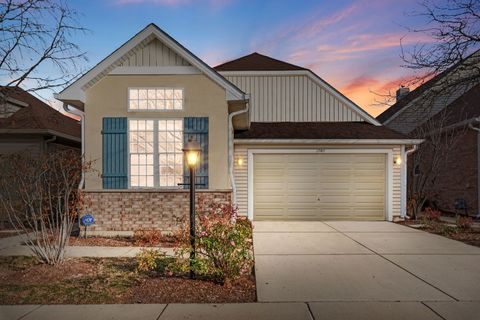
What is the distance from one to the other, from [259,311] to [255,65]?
1176cm

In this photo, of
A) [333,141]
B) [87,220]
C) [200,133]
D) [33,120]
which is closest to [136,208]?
[87,220]

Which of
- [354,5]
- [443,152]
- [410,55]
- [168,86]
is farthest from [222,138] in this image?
[443,152]

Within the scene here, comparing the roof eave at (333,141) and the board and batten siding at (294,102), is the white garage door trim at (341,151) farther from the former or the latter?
the board and batten siding at (294,102)

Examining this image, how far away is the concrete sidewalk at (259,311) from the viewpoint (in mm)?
3744

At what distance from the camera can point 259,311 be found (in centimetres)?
390

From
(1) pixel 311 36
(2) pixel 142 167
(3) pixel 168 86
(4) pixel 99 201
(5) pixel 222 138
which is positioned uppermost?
(1) pixel 311 36

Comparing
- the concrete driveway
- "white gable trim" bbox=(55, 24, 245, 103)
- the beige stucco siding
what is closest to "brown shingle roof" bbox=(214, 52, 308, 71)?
"white gable trim" bbox=(55, 24, 245, 103)

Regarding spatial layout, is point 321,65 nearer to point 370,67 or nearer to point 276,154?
point 370,67

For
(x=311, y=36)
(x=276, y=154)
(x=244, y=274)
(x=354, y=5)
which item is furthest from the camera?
(x=311, y=36)

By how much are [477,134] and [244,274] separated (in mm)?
11402

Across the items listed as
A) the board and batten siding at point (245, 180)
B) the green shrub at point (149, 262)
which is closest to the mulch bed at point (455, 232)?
the board and batten siding at point (245, 180)

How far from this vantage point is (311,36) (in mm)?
12648

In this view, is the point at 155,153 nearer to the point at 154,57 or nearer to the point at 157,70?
the point at 157,70

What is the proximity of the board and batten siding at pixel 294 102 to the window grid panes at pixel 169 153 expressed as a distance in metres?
5.01
